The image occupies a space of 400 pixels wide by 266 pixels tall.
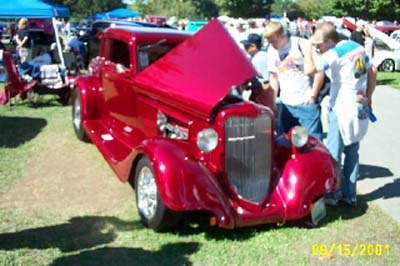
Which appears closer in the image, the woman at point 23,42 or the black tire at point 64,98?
the black tire at point 64,98

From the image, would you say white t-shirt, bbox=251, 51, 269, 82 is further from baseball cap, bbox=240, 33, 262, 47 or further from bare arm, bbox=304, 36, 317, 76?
bare arm, bbox=304, 36, 317, 76

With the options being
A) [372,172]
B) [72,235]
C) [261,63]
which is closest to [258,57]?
[261,63]

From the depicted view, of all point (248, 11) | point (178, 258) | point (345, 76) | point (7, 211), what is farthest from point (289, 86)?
point (248, 11)

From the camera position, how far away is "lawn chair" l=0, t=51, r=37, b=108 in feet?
34.9

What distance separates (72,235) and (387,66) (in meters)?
18.7

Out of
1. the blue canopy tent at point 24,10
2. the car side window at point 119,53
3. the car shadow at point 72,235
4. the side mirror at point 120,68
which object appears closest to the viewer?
the car shadow at point 72,235

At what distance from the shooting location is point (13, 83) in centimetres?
1077

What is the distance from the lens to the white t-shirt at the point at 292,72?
5801 millimetres

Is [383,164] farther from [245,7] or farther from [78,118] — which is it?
[245,7]

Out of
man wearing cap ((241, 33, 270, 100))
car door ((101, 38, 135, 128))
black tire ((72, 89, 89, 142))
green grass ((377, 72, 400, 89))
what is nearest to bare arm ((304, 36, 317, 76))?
man wearing cap ((241, 33, 270, 100))

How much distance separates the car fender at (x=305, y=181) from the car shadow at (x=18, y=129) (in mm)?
4669

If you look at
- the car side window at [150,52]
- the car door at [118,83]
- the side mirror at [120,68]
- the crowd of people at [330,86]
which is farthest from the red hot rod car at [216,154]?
the side mirror at [120,68]

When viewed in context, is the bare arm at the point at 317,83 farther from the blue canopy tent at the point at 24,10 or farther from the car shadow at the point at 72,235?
the blue canopy tent at the point at 24,10
